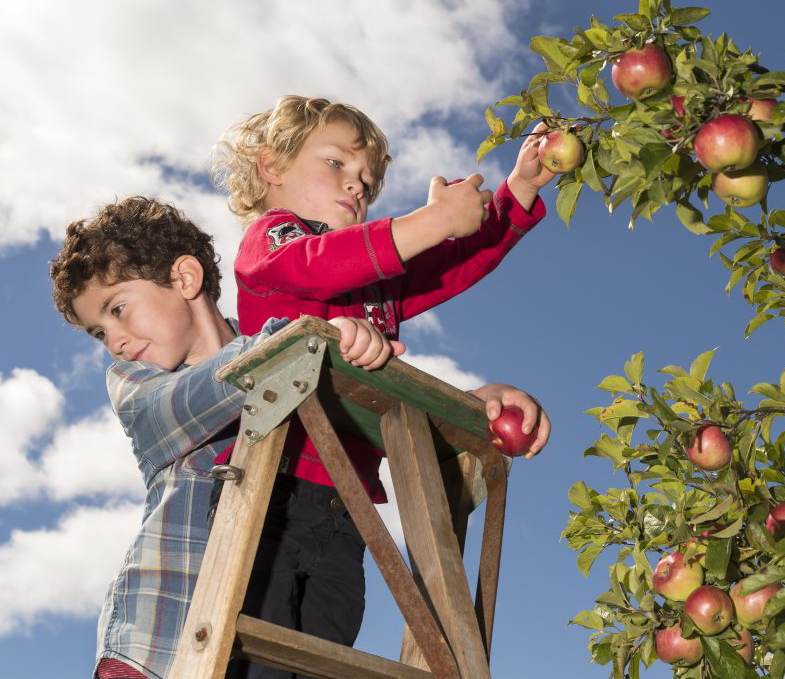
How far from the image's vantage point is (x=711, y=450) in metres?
2.06

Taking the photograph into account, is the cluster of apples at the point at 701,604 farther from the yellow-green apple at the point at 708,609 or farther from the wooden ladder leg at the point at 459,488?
the wooden ladder leg at the point at 459,488

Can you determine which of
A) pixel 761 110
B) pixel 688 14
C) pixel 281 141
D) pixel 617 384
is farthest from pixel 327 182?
pixel 761 110

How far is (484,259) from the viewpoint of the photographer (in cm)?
320

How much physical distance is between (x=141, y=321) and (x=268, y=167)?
71 cm

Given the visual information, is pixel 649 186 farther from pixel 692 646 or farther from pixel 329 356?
pixel 692 646

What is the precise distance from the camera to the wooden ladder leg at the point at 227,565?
6.18 feet

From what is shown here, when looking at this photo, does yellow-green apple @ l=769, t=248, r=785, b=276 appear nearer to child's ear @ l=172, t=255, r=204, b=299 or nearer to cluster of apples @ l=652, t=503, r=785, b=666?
cluster of apples @ l=652, t=503, r=785, b=666

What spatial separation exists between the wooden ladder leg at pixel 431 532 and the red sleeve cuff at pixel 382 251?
0.34 meters

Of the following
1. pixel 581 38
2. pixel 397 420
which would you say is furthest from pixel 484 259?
pixel 581 38

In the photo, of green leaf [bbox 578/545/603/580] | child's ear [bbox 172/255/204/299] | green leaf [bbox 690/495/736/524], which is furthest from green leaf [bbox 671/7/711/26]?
child's ear [bbox 172/255/204/299]

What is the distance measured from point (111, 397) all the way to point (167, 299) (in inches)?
21.0

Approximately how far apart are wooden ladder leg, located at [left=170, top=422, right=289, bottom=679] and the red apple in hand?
60cm

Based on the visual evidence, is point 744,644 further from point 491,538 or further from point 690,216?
point 690,216

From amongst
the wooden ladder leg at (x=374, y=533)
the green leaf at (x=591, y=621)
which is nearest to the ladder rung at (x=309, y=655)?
the wooden ladder leg at (x=374, y=533)
